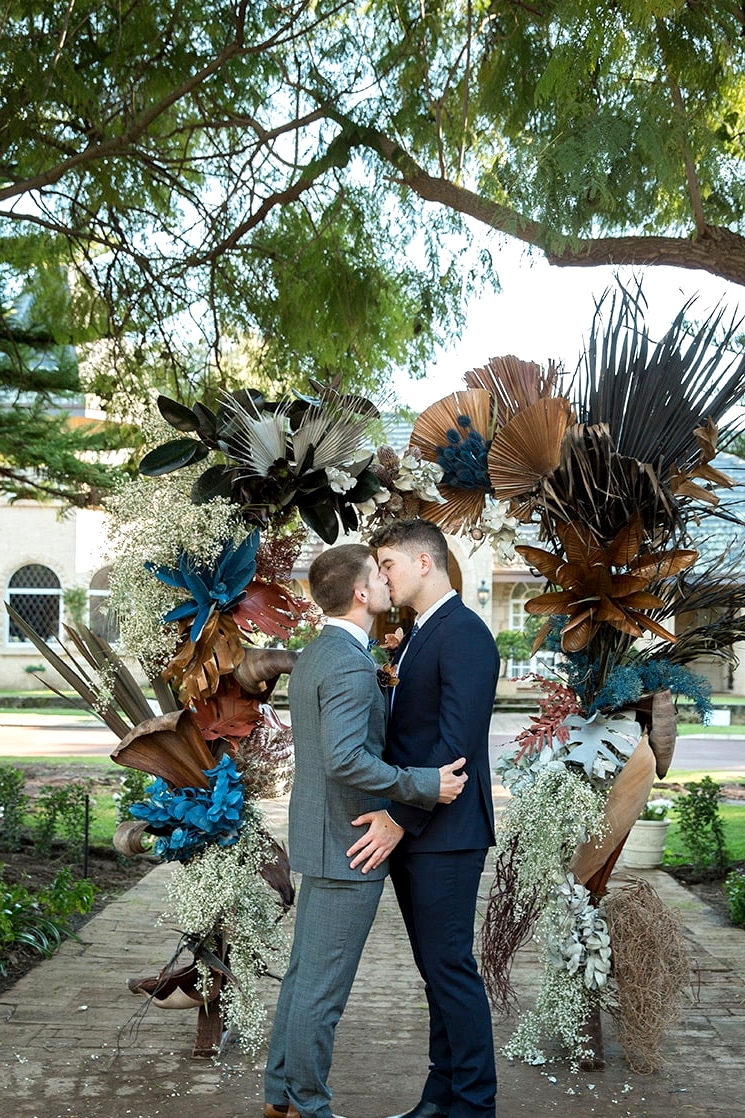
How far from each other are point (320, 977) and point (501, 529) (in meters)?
1.75

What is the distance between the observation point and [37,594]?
2891 cm

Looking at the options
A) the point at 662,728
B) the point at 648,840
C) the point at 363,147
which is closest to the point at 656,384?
the point at 662,728

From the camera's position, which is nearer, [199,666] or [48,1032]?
[199,666]

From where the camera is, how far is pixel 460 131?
653 centimetres

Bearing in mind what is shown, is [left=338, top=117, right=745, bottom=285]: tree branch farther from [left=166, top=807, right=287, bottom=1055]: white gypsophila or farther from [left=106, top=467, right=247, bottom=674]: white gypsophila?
[left=166, top=807, right=287, bottom=1055]: white gypsophila

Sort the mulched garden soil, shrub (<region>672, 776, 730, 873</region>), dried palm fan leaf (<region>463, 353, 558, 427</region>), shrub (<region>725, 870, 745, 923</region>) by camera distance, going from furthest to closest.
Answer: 1. shrub (<region>672, 776, 730, 873</region>)
2. the mulched garden soil
3. shrub (<region>725, 870, 745, 923</region>)
4. dried palm fan leaf (<region>463, 353, 558, 427</region>)

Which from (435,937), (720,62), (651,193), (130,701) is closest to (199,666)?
(130,701)

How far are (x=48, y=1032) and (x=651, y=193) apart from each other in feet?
14.2

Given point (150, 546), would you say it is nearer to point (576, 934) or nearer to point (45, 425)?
point (576, 934)

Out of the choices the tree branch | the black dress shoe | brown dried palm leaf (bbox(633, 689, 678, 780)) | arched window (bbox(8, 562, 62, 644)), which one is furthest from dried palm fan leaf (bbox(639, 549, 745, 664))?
arched window (bbox(8, 562, 62, 644))

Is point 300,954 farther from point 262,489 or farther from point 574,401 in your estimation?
point 574,401

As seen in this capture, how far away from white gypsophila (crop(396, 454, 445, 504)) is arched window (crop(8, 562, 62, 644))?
84.1ft

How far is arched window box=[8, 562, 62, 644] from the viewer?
28.8 m

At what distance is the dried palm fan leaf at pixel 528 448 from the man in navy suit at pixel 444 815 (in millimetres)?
545
